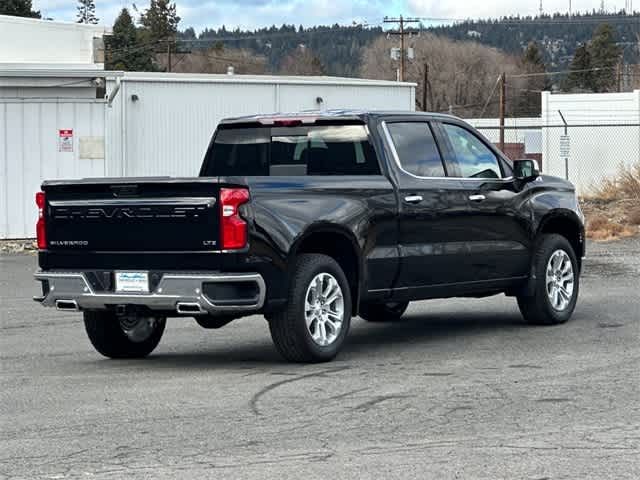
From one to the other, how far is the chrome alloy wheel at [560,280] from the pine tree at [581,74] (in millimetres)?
113347

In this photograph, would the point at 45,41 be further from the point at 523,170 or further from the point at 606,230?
the point at 523,170

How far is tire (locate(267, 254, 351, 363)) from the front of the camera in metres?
10.5

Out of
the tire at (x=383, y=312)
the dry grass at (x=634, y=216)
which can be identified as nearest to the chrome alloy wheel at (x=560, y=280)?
the tire at (x=383, y=312)

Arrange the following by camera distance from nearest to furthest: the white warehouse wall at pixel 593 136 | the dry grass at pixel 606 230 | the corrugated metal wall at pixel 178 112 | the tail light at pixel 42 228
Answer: the tail light at pixel 42 228
the dry grass at pixel 606 230
the corrugated metal wall at pixel 178 112
the white warehouse wall at pixel 593 136

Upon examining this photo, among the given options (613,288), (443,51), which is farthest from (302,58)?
(613,288)

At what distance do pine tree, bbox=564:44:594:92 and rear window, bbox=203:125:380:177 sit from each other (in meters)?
115

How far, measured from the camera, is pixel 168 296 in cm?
1026

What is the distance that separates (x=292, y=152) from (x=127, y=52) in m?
88.7

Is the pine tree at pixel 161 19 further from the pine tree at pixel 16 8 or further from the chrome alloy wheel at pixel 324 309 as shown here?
the chrome alloy wheel at pixel 324 309

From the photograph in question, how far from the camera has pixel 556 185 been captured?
44.5 ft

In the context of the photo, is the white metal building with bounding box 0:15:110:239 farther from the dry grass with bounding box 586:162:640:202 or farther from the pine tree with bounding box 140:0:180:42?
the pine tree with bounding box 140:0:180:42

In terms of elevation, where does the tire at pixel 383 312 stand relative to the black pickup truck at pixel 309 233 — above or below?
below

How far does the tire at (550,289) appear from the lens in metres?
13.1

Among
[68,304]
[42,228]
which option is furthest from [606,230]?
[68,304]
